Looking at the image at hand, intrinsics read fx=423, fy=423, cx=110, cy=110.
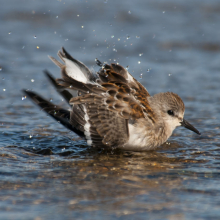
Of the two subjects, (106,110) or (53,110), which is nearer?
(106,110)

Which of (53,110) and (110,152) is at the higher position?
(53,110)

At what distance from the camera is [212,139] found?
6.06 metres

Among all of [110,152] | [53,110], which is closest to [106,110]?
[110,152]

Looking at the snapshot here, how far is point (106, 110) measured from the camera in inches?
214

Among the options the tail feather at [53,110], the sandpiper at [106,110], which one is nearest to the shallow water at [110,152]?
the sandpiper at [106,110]

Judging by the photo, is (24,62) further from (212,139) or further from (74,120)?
(212,139)

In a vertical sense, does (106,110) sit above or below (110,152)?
above

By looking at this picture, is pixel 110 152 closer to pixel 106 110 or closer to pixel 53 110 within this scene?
pixel 106 110

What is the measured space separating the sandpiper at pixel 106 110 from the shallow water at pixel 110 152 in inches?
9.2

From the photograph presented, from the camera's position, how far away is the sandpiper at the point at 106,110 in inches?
213

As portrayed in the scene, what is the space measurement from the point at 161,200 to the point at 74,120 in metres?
1.96

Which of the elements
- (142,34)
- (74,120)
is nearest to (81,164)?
(74,120)

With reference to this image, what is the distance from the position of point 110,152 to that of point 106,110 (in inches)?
23.5

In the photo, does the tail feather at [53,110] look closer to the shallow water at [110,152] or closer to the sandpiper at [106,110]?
the sandpiper at [106,110]
